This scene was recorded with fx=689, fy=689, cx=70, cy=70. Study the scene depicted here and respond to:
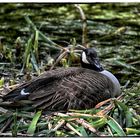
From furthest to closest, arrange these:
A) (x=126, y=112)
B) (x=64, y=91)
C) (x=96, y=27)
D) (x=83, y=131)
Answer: (x=96, y=27) → (x=64, y=91) → (x=126, y=112) → (x=83, y=131)

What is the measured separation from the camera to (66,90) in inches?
154

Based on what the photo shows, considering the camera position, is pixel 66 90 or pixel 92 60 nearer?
pixel 66 90

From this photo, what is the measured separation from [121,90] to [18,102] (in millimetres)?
767

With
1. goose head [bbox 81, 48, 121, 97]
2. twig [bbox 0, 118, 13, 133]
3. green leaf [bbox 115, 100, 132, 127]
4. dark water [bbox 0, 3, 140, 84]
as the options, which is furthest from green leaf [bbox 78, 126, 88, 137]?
dark water [bbox 0, 3, 140, 84]

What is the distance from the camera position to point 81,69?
4.14m

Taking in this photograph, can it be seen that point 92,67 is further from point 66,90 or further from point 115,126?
point 115,126

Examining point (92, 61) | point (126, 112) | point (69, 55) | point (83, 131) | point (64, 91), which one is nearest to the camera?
point (83, 131)

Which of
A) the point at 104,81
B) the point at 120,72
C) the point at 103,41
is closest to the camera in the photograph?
the point at 104,81

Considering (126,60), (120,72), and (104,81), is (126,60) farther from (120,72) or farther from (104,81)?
(104,81)

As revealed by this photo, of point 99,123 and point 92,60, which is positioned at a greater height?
point 92,60

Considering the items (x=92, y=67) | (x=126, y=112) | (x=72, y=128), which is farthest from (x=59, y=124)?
(x=92, y=67)

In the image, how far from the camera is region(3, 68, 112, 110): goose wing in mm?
3840

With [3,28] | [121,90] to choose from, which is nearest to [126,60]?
[121,90]

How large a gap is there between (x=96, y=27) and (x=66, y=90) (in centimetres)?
185
